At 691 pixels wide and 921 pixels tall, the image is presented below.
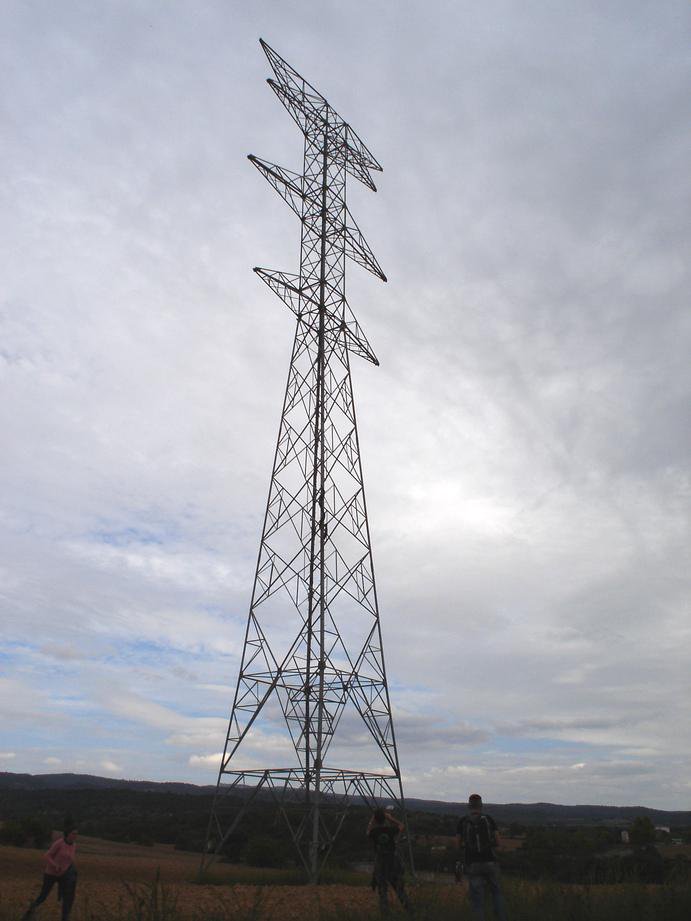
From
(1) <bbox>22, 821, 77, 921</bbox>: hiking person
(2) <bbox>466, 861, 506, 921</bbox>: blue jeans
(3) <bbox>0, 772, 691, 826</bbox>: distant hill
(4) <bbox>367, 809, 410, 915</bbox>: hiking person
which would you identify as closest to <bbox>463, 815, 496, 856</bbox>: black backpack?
(2) <bbox>466, 861, 506, 921</bbox>: blue jeans

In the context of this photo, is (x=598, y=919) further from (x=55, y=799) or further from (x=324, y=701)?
(x=55, y=799)

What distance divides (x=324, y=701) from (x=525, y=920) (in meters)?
10.1

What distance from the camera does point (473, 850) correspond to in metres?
10.1

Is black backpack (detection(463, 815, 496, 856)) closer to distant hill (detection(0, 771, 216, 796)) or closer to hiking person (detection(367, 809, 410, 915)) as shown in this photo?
hiking person (detection(367, 809, 410, 915))

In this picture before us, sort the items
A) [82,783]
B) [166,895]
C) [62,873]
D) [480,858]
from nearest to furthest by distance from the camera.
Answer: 1. [166,895]
2. [480,858]
3. [62,873]
4. [82,783]

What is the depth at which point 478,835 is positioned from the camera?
10.1 m

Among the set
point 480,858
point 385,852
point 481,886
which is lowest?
point 481,886

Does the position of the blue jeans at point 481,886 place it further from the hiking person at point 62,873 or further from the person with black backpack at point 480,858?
the hiking person at point 62,873

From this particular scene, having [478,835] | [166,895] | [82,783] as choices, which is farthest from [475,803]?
[82,783]

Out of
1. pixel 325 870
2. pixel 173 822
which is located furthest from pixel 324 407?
pixel 173 822

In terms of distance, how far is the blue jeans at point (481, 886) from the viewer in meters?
9.84

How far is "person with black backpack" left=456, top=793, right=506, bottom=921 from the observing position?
32.4 feet

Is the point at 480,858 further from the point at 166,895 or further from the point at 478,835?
the point at 166,895

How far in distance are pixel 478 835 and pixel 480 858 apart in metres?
0.26
